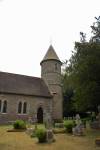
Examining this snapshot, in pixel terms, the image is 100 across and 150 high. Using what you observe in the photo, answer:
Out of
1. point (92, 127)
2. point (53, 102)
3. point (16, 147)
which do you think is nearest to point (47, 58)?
point (53, 102)

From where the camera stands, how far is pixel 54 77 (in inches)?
1569

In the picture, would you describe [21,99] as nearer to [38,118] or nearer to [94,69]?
[38,118]

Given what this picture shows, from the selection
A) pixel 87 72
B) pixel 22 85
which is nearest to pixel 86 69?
pixel 87 72

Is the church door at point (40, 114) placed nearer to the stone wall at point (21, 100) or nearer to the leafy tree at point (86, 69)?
the stone wall at point (21, 100)

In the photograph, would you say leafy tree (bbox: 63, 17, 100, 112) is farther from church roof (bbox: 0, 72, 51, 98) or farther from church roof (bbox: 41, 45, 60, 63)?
church roof (bbox: 41, 45, 60, 63)

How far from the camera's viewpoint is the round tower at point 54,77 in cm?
3897

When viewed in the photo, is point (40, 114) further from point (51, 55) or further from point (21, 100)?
point (51, 55)

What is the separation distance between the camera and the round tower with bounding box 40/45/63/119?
128ft

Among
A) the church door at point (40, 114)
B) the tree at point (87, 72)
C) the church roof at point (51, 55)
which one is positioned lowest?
the church door at point (40, 114)

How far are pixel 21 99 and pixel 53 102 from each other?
660 cm

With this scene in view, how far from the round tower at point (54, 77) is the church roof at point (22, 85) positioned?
122 cm

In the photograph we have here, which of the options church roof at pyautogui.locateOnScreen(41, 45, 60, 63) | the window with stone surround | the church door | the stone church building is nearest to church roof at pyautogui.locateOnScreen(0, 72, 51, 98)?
the stone church building

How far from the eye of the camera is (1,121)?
32625 mm

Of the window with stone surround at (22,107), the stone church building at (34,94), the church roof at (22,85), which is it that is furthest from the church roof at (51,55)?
the window with stone surround at (22,107)
